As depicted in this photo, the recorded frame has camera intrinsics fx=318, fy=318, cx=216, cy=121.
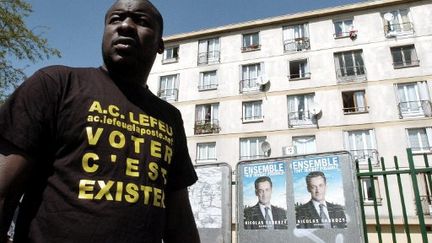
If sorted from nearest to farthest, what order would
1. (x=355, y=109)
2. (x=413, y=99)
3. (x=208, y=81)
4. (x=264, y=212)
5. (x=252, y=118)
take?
(x=264, y=212), (x=413, y=99), (x=355, y=109), (x=252, y=118), (x=208, y=81)

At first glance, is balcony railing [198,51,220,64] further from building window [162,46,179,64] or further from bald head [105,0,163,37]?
bald head [105,0,163,37]

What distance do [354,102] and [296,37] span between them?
225 inches

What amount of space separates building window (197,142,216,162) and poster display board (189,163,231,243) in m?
13.6

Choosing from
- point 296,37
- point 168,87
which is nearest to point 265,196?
point 296,37

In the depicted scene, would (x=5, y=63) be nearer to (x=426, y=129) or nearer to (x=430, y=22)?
(x=426, y=129)

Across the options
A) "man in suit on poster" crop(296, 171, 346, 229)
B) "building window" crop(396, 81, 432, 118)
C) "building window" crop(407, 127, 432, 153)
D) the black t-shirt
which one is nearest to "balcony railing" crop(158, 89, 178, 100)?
"building window" crop(396, 81, 432, 118)

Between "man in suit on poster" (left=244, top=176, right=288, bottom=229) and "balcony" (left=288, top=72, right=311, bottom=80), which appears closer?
"man in suit on poster" (left=244, top=176, right=288, bottom=229)

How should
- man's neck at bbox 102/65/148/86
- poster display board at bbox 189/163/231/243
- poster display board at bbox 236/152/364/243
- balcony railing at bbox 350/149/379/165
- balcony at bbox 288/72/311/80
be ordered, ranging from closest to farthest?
man's neck at bbox 102/65/148/86, poster display board at bbox 236/152/364/243, poster display board at bbox 189/163/231/243, balcony railing at bbox 350/149/379/165, balcony at bbox 288/72/311/80

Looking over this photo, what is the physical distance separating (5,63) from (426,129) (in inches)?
778

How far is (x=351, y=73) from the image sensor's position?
1912cm

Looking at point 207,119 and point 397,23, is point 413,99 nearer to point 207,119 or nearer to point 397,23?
point 397,23

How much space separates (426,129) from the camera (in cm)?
1680

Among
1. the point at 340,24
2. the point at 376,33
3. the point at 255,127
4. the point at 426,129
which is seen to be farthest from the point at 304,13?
the point at 426,129

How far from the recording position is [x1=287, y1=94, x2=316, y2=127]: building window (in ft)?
60.9
